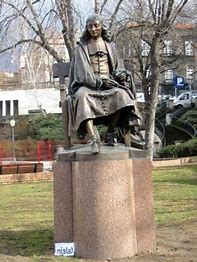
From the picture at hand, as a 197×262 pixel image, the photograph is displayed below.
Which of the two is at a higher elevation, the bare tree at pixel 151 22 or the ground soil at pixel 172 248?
the bare tree at pixel 151 22

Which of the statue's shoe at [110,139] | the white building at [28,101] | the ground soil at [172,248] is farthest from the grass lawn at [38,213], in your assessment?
the white building at [28,101]

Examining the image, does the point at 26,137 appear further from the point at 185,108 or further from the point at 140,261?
the point at 140,261

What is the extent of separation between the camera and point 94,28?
300 inches

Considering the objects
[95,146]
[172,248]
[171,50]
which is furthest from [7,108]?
[95,146]

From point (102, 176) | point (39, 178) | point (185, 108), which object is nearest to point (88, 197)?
point (102, 176)

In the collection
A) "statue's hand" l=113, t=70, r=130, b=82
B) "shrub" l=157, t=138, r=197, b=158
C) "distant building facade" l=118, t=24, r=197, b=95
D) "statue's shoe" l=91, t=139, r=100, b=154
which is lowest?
"shrub" l=157, t=138, r=197, b=158

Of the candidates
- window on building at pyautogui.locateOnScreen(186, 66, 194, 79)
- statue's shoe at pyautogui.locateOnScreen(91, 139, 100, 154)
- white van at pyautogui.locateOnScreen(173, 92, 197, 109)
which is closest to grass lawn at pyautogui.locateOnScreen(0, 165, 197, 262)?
statue's shoe at pyautogui.locateOnScreen(91, 139, 100, 154)

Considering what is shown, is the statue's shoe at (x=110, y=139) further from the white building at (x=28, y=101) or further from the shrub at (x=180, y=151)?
the white building at (x=28, y=101)

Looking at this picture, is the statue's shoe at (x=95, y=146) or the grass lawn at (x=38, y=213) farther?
the grass lawn at (x=38, y=213)

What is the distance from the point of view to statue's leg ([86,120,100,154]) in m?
7.05

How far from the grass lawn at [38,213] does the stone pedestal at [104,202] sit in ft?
1.38

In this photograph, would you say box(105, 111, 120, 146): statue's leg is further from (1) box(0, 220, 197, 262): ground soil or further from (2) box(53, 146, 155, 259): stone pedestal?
(1) box(0, 220, 197, 262): ground soil

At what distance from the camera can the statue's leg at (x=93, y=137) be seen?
7052mm

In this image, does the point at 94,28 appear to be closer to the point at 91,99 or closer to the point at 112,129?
the point at 91,99
